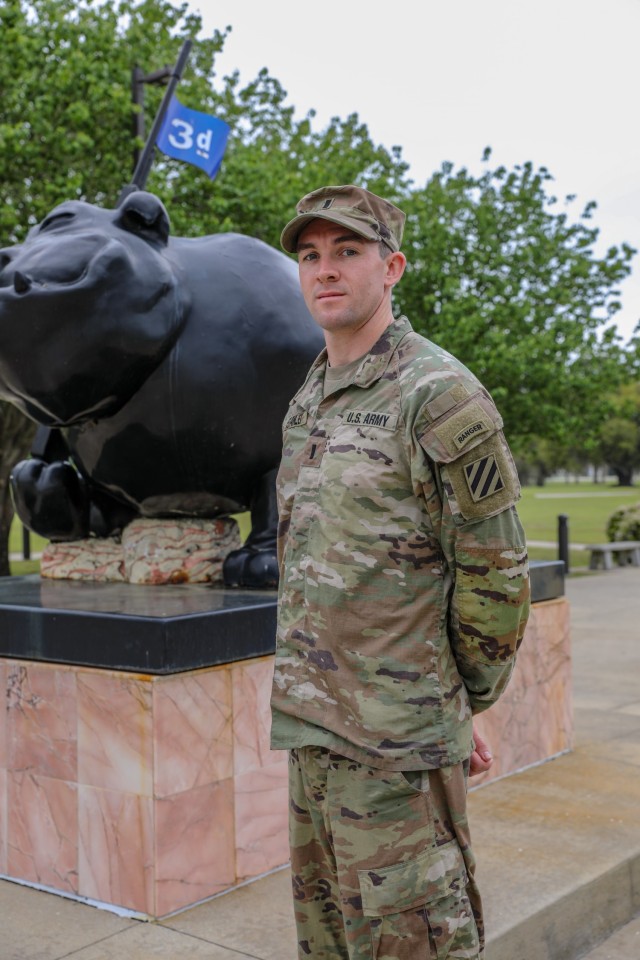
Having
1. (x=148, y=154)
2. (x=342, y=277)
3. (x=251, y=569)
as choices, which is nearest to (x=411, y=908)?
(x=342, y=277)

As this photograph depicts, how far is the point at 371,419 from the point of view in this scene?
1854 mm

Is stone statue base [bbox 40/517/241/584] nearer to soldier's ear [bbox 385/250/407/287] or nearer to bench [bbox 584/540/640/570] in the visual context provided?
soldier's ear [bbox 385/250/407/287]

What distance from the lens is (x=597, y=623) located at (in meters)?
9.79

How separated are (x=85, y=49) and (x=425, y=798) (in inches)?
414

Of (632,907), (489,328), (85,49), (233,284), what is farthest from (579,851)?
(489,328)

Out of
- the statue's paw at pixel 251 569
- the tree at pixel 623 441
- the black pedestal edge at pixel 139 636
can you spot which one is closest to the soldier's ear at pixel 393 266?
the black pedestal edge at pixel 139 636

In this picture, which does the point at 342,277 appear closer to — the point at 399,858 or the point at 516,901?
the point at 399,858

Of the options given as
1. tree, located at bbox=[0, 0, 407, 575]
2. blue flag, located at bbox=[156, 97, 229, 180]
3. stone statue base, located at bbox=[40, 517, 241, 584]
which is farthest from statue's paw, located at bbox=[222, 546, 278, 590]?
tree, located at bbox=[0, 0, 407, 575]

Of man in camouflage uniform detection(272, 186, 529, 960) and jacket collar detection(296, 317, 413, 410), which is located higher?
jacket collar detection(296, 317, 413, 410)

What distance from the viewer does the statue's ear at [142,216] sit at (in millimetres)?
3693

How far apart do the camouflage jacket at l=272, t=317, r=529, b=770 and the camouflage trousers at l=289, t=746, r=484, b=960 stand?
5cm

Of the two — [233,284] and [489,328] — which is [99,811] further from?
[489,328]

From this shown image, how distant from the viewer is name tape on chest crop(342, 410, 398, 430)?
5.98ft

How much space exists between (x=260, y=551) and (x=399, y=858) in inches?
88.9
